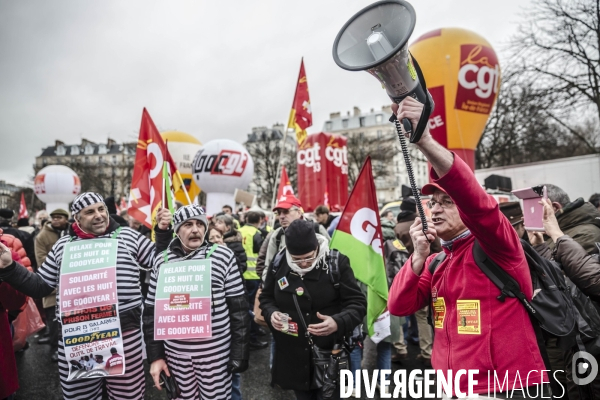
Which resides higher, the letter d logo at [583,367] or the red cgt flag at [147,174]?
the red cgt flag at [147,174]

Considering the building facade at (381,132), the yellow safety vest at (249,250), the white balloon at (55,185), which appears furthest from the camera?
the building facade at (381,132)

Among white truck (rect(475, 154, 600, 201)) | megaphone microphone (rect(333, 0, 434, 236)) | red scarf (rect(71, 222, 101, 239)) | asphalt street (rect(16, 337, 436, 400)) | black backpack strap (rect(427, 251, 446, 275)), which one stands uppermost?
white truck (rect(475, 154, 600, 201))

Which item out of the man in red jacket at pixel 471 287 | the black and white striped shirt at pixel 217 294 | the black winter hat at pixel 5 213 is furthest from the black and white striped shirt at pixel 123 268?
the black winter hat at pixel 5 213

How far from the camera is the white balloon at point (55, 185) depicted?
16.4m

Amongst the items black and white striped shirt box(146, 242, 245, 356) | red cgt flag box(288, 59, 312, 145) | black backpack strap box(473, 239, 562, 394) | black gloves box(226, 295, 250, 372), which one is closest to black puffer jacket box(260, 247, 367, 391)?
black gloves box(226, 295, 250, 372)

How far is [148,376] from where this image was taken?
201 inches

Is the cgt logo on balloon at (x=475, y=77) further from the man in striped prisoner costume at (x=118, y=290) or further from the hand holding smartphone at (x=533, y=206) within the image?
the man in striped prisoner costume at (x=118, y=290)

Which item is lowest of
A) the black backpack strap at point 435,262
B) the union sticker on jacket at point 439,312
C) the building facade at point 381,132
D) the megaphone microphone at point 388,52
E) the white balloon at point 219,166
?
the union sticker on jacket at point 439,312

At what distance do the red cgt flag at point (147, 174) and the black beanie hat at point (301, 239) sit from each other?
6.87 feet

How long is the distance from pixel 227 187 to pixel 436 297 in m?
13.3

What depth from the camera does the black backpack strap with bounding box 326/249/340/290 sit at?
294 cm

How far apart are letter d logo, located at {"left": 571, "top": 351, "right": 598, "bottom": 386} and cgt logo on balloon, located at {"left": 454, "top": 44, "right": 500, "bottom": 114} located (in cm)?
800

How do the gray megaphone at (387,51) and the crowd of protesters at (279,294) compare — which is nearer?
the gray megaphone at (387,51)

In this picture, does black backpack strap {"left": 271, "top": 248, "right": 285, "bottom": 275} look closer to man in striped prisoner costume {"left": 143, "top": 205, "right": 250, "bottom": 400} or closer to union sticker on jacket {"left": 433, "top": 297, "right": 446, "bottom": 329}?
man in striped prisoner costume {"left": 143, "top": 205, "right": 250, "bottom": 400}
